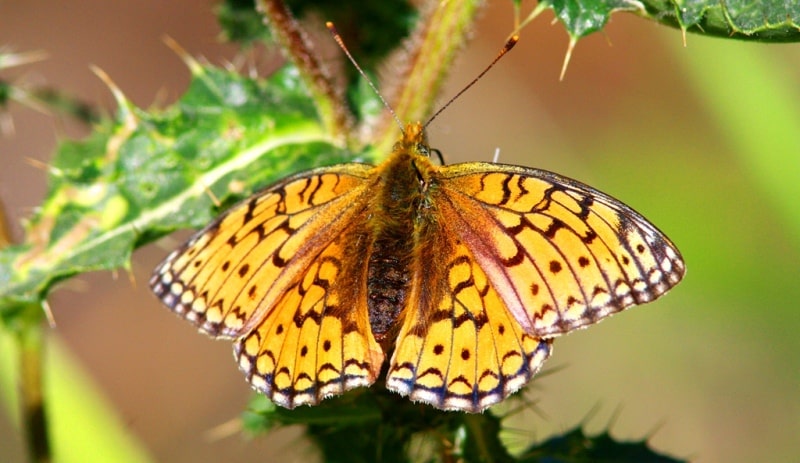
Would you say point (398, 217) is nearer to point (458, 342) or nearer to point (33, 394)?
point (458, 342)

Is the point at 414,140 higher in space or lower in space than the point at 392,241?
higher

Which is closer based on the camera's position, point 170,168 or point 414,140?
point 414,140

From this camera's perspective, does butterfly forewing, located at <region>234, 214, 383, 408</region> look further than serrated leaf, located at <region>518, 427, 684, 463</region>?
No

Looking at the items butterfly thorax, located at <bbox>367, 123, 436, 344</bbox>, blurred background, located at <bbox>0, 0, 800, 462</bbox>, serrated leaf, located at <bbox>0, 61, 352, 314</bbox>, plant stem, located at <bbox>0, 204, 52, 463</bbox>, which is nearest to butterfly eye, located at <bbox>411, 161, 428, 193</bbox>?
butterfly thorax, located at <bbox>367, 123, 436, 344</bbox>

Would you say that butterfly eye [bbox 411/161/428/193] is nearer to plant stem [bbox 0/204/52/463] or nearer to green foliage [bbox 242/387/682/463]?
green foliage [bbox 242/387/682/463]

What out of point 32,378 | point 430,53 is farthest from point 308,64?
point 32,378

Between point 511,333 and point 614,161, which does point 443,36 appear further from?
point 614,161

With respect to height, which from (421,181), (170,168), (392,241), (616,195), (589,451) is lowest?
(589,451)
